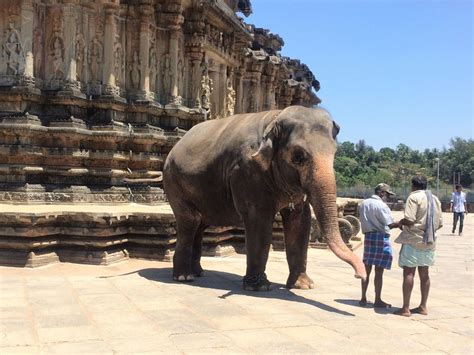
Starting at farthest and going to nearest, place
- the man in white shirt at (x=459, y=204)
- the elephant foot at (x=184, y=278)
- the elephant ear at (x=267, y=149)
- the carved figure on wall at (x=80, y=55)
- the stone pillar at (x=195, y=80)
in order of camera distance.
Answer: the man in white shirt at (x=459, y=204) → the stone pillar at (x=195, y=80) → the carved figure on wall at (x=80, y=55) → the elephant foot at (x=184, y=278) → the elephant ear at (x=267, y=149)

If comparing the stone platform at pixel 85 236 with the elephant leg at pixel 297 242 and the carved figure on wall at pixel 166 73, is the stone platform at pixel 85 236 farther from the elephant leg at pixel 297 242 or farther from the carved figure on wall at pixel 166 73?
the carved figure on wall at pixel 166 73

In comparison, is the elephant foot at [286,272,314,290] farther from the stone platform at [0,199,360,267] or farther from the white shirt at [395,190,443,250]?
the white shirt at [395,190,443,250]

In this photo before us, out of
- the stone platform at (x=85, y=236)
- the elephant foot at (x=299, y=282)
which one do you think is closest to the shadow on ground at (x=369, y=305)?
the elephant foot at (x=299, y=282)

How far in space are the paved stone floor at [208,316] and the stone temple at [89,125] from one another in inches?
29.4

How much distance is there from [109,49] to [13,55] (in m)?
1.93

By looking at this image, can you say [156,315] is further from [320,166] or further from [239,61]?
[239,61]

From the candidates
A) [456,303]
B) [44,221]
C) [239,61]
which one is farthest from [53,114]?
[239,61]

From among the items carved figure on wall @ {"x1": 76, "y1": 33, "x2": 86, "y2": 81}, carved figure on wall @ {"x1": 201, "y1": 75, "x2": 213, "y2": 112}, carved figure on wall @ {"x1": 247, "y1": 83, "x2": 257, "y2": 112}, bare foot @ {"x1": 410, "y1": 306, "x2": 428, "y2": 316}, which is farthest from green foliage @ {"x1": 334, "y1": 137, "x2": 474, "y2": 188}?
bare foot @ {"x1": 410, "y1": 306, "x2": 428, "y2": 316}

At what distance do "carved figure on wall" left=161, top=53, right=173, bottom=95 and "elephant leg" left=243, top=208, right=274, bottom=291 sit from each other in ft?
23.9

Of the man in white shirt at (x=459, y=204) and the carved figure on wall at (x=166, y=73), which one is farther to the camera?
the man in white shirt at (x=459, y=204)

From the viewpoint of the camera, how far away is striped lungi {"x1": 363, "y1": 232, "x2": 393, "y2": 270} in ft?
20.8

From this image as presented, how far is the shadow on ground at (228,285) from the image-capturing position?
6.39m

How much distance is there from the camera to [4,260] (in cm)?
841

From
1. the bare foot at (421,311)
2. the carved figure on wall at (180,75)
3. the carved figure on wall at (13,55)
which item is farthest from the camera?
the carved figure on wall at (180,75)
